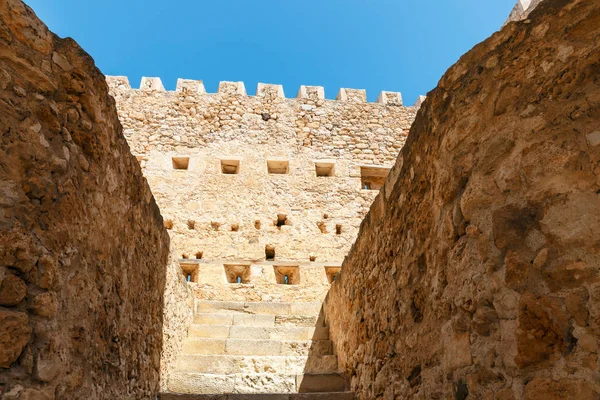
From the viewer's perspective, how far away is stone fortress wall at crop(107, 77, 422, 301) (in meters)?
7.97

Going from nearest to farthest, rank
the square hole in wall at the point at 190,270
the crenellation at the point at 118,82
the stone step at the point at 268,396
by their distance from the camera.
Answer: the stone step at the point at 268,396
the square hole in wall at the point at 190,270
the crenellation at the point at 118,82

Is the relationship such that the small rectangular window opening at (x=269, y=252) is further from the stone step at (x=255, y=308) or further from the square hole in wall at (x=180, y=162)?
the square hole in wall at (x=180, y=162)

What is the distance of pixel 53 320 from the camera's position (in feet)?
6.39

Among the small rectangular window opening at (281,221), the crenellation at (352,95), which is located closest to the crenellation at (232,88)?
the crenellation at (352,95)

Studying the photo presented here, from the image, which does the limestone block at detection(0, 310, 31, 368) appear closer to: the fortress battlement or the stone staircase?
the stone staircase

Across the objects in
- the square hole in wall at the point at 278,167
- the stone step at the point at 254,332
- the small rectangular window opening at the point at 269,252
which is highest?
the square hole in wall at the point at 278,167

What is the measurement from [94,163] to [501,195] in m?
1.84

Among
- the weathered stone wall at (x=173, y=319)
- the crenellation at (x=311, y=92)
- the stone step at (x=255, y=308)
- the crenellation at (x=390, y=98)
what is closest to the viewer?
the weathered stone wall at (x=173, y=319)

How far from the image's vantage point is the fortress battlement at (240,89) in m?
9.72

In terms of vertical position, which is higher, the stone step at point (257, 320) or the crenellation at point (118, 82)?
the crenellation at point (118, 82)

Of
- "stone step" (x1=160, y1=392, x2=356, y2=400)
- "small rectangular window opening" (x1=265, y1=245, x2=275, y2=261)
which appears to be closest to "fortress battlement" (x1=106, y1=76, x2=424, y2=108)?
"small rectangular window opening" (x1=265, y1=245, x2=275, y2=261)

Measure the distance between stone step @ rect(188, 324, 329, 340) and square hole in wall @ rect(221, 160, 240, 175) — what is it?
13.6ft

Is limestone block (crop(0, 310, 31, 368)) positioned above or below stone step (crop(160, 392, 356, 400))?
above

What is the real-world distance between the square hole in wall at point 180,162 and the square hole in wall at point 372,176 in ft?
10.4
